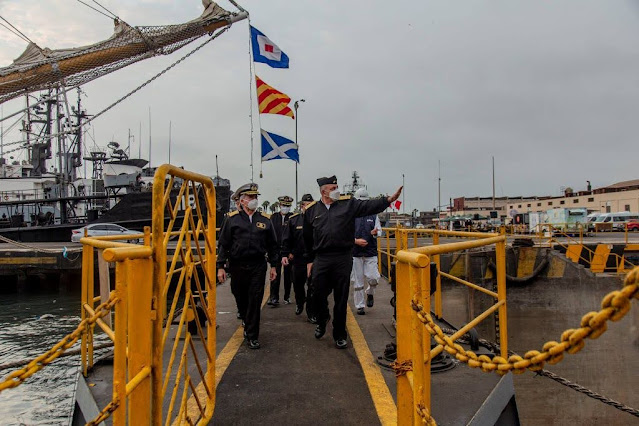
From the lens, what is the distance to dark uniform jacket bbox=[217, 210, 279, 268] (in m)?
5.26

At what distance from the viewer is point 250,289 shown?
5266mm

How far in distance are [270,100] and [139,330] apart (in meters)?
9.25

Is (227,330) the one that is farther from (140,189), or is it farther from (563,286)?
(140,189)

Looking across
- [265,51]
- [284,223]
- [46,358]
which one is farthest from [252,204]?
[265,51]

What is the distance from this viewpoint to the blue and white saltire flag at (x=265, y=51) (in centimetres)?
1134

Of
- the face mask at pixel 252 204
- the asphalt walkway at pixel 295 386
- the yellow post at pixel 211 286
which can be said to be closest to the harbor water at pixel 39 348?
the asphalt walkway at pixel 295 386

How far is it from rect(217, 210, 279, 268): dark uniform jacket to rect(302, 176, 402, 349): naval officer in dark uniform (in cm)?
63

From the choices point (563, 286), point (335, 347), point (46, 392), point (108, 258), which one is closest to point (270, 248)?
point (335, 347)

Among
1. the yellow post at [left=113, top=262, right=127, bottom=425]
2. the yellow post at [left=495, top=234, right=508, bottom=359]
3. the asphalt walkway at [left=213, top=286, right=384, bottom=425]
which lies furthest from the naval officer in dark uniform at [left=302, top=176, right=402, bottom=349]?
the yellow post at [left=113, top=262, right=127, bottom=425]

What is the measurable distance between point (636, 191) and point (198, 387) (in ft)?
186

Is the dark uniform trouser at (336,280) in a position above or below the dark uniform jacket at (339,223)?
below

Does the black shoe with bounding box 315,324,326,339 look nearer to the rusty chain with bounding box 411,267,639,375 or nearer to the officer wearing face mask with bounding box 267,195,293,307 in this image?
the officer wearing face mask with bounding box 267,195,293,307

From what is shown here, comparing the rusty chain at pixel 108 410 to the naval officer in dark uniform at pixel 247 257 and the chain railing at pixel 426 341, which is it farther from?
the naval officer in dark uniform at pixel 247 257

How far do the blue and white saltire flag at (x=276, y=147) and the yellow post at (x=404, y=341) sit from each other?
825 centimetres
